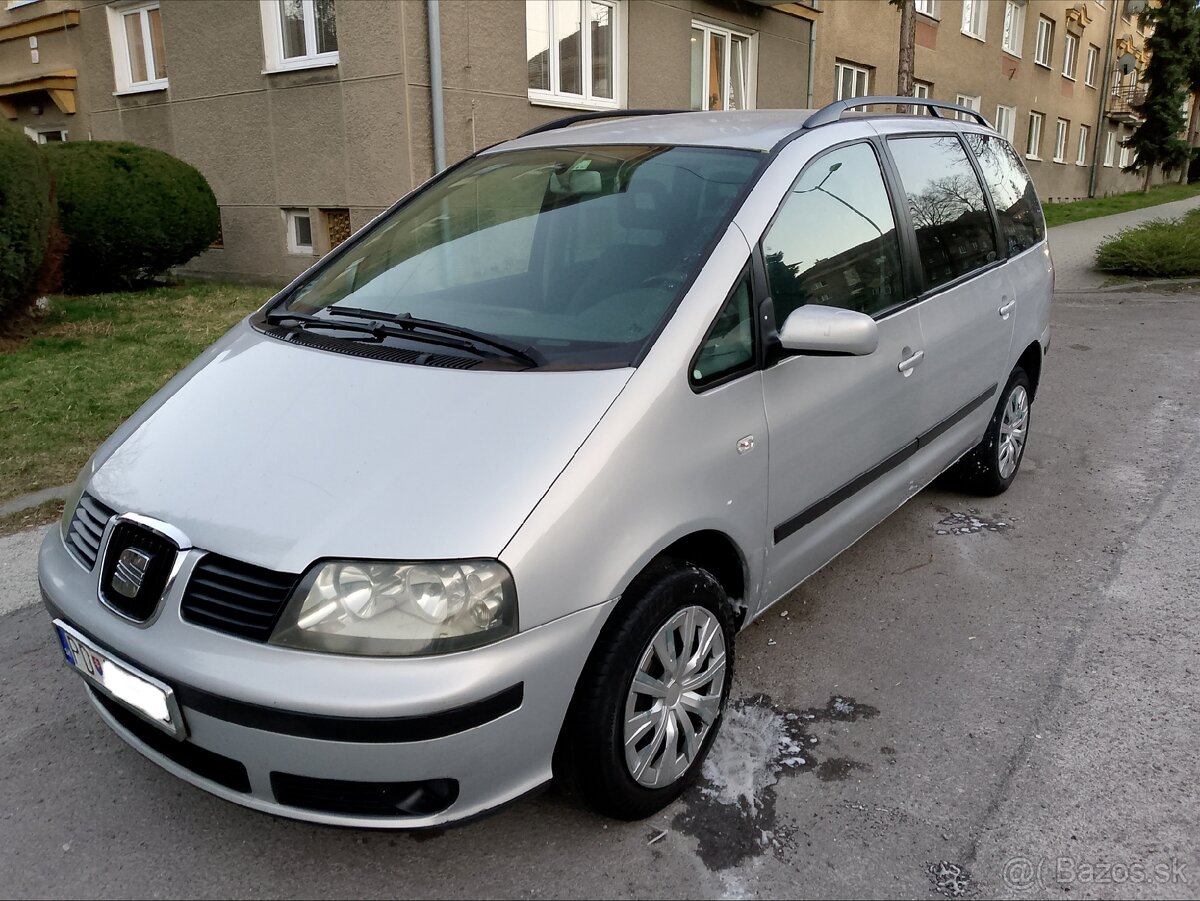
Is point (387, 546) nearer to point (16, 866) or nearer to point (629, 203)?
point (16, 866)

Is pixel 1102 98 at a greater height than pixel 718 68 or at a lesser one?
greater

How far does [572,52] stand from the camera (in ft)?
36.1

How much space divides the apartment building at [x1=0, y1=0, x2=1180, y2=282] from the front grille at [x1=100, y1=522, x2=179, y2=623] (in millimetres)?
7926

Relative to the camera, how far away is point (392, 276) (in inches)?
125

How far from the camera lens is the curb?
4441mm

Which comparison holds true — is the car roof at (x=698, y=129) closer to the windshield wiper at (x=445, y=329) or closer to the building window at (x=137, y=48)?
the windshield wiper at (x=445, y=329)

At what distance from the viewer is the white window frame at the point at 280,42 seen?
10.3 metres

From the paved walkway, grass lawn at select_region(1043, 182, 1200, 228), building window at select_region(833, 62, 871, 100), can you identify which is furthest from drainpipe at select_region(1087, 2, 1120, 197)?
building window at select_region(833, 62, 871, 100)

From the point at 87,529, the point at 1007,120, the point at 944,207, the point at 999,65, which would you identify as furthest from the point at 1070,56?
the point at 87,529

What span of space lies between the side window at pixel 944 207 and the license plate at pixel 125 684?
9.56 feet

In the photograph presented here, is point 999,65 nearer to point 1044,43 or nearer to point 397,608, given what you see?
point 1044,43

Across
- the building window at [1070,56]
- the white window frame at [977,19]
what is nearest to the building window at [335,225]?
the white window frame at [977,19]

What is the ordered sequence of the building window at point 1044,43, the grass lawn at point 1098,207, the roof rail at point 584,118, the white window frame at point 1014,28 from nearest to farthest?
the roof rail at point 584,118, the grass lawn at point 1098,207, the white window frame at point 1014,28, the building window at point 1044,43

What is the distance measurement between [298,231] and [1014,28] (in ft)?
69.1
